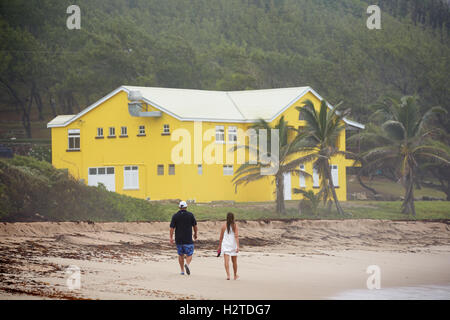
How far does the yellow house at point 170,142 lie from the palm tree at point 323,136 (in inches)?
116

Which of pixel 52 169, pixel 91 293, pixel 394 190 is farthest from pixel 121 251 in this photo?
pixel 394 190

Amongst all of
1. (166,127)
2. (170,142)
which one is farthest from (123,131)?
(170,142)

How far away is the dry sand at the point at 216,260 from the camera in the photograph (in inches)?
669

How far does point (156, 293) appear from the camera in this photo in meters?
16.4

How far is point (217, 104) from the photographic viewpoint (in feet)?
149

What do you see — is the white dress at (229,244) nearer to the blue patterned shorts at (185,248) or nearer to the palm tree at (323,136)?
the blue patterned shorts at (185,248)

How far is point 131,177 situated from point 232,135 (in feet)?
20.0

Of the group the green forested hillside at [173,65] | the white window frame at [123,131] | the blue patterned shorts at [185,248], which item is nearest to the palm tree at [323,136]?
the white window frame at [123,131]

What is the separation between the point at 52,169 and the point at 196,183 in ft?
31.0

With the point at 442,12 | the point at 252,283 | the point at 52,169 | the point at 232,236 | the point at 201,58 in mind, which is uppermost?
the point at 442,12

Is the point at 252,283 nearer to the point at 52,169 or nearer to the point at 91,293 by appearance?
the point at 91,293

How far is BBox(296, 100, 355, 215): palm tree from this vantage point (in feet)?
127

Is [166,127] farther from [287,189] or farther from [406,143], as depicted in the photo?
[406,143]

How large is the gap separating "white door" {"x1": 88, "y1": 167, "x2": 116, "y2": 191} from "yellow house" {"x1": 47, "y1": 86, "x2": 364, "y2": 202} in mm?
57
